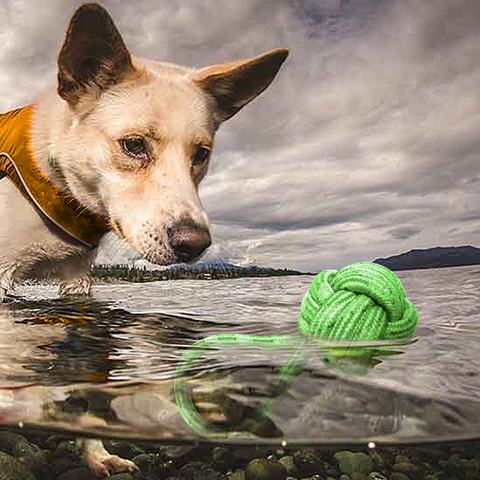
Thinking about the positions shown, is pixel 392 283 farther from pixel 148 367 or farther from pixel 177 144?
pixel 177 144

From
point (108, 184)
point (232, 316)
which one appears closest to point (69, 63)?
point (108, 184)

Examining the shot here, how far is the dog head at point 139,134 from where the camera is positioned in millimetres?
2404

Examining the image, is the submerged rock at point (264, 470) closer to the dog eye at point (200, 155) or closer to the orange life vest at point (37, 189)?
the dog eye at point (200, 155)

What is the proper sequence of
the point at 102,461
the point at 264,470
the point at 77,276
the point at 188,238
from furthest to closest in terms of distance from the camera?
1. the point at 77,276
2. the point at 188,238
3. the point at 102,461
4. the point at 264,470

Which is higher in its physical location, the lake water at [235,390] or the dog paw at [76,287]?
the dog paw at [76,287]

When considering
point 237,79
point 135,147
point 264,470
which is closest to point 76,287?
point 135,147

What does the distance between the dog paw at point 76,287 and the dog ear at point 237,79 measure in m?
1.35

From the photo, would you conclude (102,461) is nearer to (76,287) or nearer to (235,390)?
(235,390)

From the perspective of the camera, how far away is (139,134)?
2648mm

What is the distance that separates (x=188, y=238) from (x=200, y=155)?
2.31ft

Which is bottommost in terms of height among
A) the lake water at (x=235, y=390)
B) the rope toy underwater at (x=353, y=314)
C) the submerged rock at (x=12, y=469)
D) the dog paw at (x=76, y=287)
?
the submerged rock at (x=12, y=469)

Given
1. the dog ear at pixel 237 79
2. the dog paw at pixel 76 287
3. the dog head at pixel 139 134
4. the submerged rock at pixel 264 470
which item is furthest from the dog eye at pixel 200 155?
the submerged rock at pixel 264 470

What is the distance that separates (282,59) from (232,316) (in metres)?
1.55

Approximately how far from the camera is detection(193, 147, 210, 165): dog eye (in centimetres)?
282
